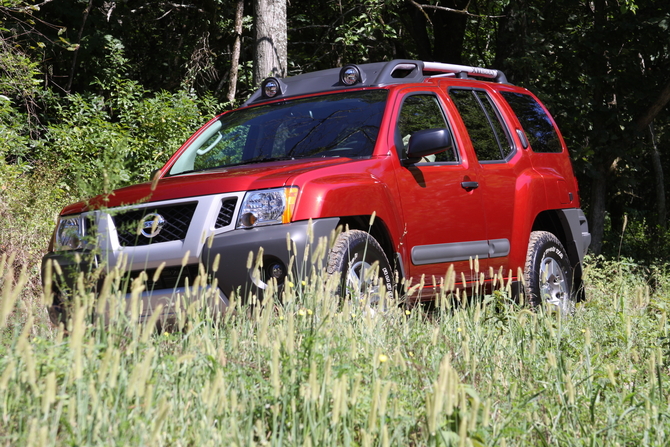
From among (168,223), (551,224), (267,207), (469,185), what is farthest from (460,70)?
(168,223)

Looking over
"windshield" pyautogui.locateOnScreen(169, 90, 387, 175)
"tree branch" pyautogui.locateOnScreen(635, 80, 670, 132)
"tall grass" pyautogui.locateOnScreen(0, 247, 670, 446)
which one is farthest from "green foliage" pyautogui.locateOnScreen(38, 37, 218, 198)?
"tree branch" pyautogui.locateOnScreen(635, 80, 670, 132)

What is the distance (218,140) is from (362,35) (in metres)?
8.33

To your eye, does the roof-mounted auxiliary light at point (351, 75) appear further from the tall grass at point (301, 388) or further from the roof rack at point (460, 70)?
the tall grass at point (301, 388)

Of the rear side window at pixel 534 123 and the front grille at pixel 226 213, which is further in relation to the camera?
the rear side window at pixel 534 123

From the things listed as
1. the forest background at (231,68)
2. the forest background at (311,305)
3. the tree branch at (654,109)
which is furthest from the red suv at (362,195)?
the tree branch at (654,109)

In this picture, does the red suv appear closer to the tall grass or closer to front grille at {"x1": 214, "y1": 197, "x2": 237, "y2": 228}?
front grille at {"x1": 214, "y1": 197, "x2": 237, "y2": 228}

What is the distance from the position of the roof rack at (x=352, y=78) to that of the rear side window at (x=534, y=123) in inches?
26.2

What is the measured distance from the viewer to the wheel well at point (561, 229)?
688 cm

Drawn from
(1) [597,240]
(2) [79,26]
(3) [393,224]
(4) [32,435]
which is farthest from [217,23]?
(4) [32,435]

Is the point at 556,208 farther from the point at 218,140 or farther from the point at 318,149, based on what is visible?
the point at 218,140

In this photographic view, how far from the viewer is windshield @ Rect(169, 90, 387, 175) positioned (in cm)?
527

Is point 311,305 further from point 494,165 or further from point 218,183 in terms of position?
point 494,165

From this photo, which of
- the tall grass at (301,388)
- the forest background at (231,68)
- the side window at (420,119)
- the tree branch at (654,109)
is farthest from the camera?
the tree branch at (654,109)

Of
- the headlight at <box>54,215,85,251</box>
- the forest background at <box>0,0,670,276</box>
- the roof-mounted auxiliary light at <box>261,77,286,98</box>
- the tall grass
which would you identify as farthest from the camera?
the forest background at <box>0,0,670,276</box>
